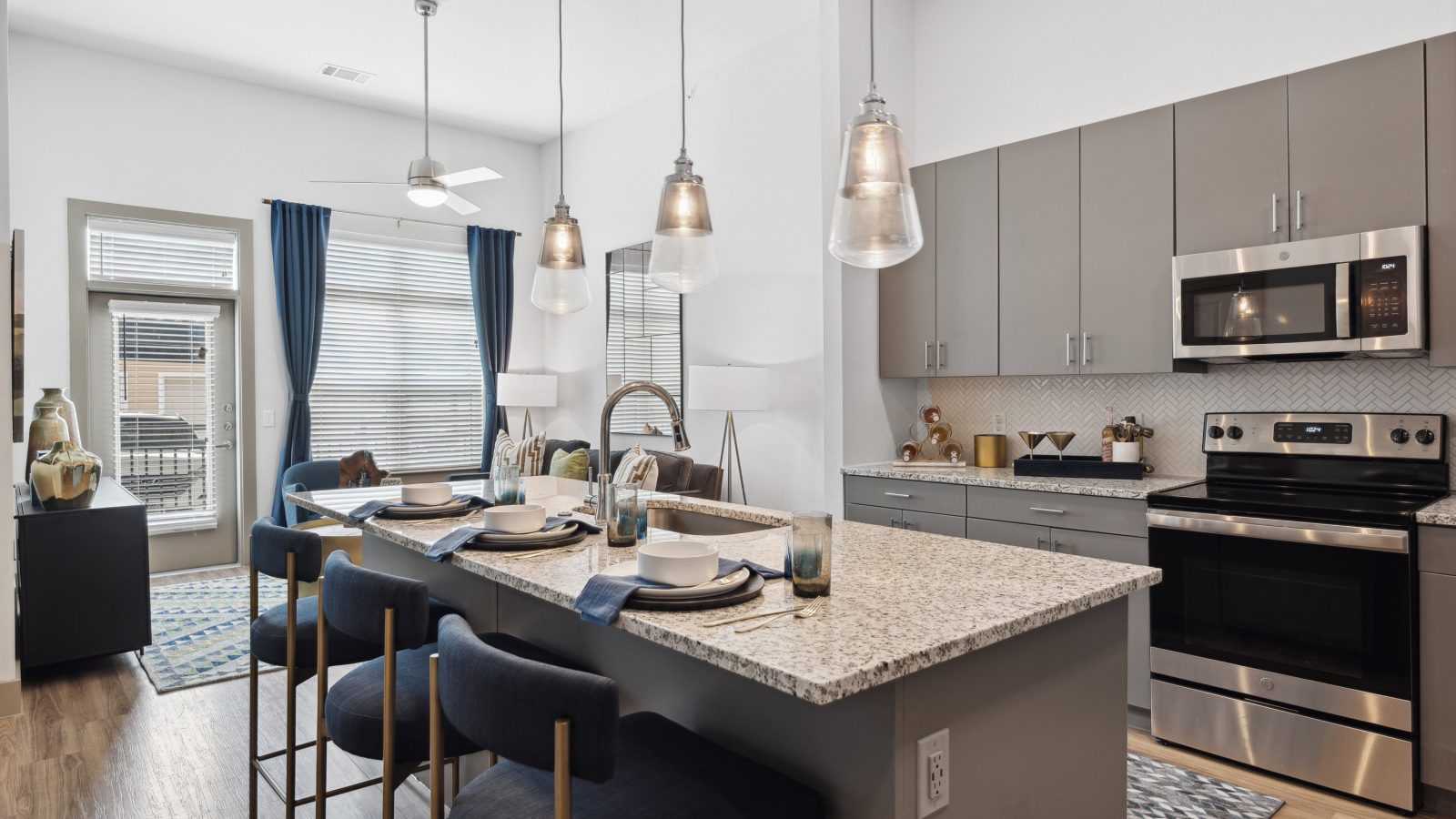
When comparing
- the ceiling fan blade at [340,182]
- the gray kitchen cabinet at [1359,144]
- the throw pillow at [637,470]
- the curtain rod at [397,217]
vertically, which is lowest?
the throw pillow at [637,470]

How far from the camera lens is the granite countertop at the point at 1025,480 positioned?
3148mm

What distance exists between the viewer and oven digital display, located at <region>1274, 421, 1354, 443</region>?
9.68 feet

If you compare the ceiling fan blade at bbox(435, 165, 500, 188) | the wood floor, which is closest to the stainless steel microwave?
the wood floor

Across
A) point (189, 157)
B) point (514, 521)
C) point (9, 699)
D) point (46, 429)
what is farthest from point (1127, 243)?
point (189, 157)

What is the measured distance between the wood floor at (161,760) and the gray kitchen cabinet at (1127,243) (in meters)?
1.48

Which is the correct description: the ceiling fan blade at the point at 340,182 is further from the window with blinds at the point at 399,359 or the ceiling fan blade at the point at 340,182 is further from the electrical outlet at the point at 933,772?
the electrical outlet at the point at 933,772

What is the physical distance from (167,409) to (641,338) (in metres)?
3.13

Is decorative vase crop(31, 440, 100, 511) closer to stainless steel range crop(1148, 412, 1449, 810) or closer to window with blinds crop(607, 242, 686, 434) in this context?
window with blinds crop(607, 242, 686, 434)

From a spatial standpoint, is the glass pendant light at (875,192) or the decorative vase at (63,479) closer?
the glass pendant light at (875,192)

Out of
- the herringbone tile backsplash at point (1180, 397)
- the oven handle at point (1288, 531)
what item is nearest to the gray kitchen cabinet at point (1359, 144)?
the herringbone tile backsplash at point (1180, 397)

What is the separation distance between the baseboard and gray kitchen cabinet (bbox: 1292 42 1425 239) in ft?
16.5

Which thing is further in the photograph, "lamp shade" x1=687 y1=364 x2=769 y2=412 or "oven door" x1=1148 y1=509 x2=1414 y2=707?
"lamp shade" x1=687 y1=364 x2=769 y2=412

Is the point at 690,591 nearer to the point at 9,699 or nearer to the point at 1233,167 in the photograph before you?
the point at 1233,167

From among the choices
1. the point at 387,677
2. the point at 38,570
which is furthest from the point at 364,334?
the point at 387,677
